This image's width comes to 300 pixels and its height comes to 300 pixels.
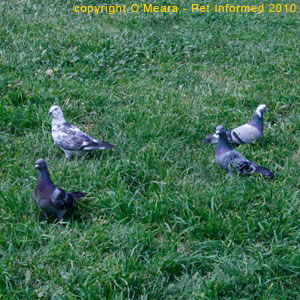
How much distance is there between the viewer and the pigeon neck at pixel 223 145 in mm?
4316

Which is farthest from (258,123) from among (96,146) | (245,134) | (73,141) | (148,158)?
(73,141)

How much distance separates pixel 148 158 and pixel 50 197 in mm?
1129

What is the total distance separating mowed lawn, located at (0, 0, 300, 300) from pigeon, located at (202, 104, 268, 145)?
0.08 m

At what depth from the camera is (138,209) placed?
3.77 metres

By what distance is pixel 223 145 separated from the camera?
4344 millimetres

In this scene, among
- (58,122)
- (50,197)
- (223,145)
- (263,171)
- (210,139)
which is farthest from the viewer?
(210,139)

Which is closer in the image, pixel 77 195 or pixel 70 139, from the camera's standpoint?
pixel 77 195

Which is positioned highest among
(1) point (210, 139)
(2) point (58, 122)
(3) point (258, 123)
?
(2) point (58, 122)

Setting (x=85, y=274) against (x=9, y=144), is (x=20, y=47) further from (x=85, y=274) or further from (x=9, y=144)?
(x=85, y=274)

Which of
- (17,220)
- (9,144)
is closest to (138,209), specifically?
(17,220)

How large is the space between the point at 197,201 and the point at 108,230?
761mm

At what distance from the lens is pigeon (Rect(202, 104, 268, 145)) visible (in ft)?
15.7

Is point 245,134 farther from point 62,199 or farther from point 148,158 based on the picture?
point 62,199

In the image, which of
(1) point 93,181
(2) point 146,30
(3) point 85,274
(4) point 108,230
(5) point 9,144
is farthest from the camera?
(2) point 146,30
